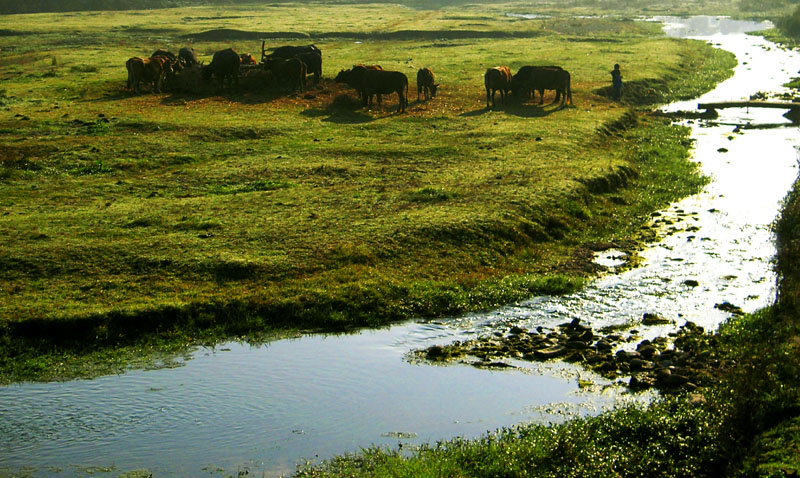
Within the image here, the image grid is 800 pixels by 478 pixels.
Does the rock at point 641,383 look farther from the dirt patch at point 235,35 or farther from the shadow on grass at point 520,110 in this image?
the dirt patch at point 235,35

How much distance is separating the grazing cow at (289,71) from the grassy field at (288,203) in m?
0.82

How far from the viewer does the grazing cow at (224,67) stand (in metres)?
35.0

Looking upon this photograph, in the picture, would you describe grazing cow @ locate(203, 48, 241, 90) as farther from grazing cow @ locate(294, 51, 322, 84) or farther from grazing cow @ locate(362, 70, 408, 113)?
grazing cow @ locate(362, 70, 408, 113)

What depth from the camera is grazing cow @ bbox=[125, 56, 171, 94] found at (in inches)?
1347

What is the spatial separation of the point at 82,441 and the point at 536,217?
1241 cm

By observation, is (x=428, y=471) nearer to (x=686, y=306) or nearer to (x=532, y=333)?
(x=532, y=333)

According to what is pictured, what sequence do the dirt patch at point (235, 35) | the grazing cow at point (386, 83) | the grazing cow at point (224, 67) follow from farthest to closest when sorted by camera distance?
1. the dirt patch at point (235, 35)
2. the grazing cow at point (224, 67)
3. the grazing cow at point (386, 83)

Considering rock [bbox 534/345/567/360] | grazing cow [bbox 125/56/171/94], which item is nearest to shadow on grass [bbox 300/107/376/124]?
grazing cow [bbox 125/56/171/94]

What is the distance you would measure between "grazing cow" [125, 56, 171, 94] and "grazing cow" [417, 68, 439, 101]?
36.6 ft

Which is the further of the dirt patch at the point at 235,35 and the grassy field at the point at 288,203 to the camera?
the dirt patch at the point at 235,35

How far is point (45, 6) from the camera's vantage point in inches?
3403

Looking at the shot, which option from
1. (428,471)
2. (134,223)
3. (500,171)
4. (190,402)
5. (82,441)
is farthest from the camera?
(500,171)

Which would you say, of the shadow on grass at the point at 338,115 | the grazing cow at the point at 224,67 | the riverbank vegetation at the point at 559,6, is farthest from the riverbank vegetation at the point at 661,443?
the riverbank vegetation at the point at 559,6

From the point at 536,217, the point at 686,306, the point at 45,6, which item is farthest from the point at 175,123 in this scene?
the point at 45,6
